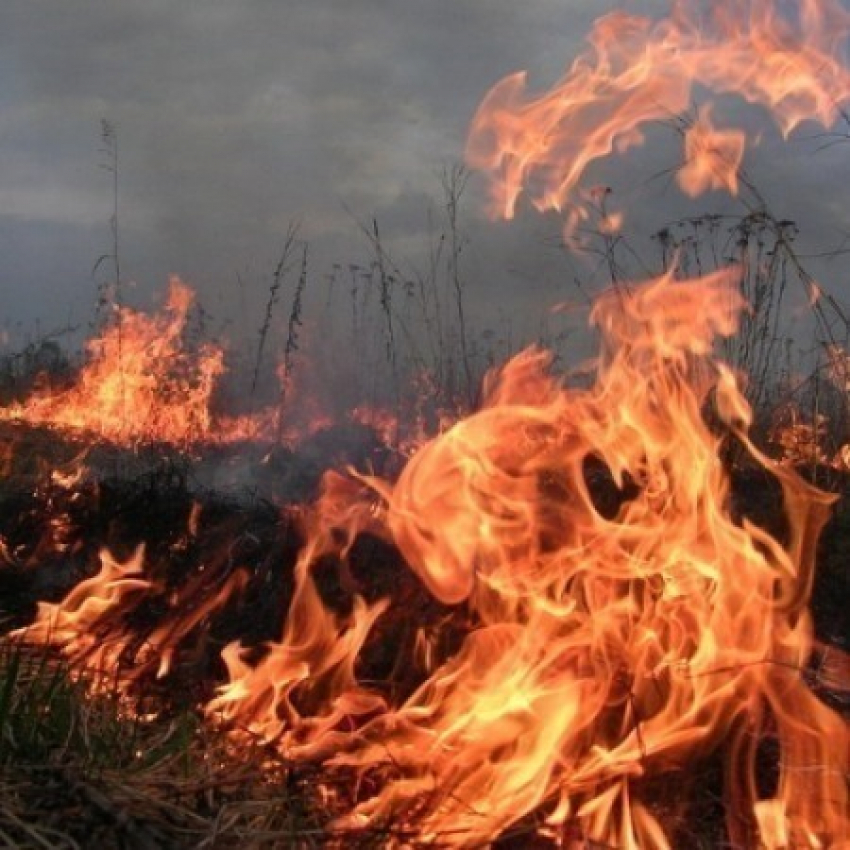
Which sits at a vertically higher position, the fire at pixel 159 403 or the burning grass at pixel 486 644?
the fire at pixel 159 403

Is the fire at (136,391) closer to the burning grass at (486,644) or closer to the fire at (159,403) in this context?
the fire at (159,403)

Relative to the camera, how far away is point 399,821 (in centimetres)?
333

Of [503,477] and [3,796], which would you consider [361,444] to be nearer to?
[503,477]

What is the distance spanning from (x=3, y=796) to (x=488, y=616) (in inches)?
92.2

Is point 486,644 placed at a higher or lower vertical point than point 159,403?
lower

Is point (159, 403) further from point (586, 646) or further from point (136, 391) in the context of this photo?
point (586, 646)

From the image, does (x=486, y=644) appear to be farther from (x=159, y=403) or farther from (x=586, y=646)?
(x=159, y=403)

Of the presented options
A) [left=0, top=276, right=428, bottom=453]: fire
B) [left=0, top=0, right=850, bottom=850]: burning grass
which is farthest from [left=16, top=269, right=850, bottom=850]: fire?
[left=0, top=276, right=428, bottom=453]: fire

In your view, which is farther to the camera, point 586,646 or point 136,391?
point 136,391

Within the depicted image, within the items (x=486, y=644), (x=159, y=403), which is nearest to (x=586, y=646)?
(x=486, y=644)

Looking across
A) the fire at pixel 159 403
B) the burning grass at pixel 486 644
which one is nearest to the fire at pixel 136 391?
the fire at pixel 159 403

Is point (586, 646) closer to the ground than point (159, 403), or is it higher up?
closer to the ground

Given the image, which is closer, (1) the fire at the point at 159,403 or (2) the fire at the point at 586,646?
(2) the fire at the point at 586,646

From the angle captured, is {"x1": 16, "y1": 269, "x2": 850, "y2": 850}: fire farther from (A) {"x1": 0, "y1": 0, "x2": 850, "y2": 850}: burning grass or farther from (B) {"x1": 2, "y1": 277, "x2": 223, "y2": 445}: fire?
(B) {"x1": 2, "y1": 277, "x2": 223, "y2": 445}: fire
